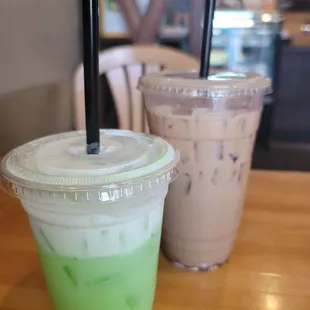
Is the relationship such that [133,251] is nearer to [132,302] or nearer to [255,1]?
[132,302]

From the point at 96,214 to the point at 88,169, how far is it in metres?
→ 0.05

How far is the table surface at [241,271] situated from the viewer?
62 centimetres

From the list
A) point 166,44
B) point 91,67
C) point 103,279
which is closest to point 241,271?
point 103,279

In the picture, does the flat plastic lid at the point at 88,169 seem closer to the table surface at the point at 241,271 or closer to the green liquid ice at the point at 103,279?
the green liquid ice at the point at 103,279

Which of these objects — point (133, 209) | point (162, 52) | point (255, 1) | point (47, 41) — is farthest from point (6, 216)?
point (255, 1)

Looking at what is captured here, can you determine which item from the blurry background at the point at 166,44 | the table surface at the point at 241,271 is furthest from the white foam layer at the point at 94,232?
the blurry background at the point at 166,44

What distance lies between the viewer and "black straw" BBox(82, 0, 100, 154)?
0.47m

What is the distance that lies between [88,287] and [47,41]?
1326 millimetres

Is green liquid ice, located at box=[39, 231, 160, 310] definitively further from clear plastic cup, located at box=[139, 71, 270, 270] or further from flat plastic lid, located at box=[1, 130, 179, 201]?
clear plastic cup, located at box=[139, 71, 270, 270]

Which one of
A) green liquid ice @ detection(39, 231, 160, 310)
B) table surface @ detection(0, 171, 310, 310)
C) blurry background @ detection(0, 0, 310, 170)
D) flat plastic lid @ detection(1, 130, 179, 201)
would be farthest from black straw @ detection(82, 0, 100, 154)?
blurry background @ detection(0, 0, 310, 170)

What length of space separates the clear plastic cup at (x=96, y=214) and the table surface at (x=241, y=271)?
11 cm

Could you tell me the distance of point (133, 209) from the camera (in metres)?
0.49

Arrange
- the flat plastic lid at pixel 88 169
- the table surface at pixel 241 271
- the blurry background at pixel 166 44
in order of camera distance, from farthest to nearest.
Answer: the blurry background at pixel 166 44, the table surface at pixel 241 271, the flat plastic lid at pixel 88 169

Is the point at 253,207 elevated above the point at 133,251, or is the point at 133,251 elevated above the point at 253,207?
the point at 133,251
